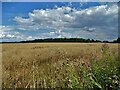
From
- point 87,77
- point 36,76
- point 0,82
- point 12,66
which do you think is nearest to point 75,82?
point 87,77

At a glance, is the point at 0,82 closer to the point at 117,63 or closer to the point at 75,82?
the point at 75,82

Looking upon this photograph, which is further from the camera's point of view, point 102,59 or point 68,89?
point 102,59

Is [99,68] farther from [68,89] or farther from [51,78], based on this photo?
[51,78]

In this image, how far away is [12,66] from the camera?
19.0 ft

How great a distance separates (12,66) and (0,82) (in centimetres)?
100

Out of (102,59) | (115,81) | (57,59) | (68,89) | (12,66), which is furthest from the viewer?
(12,66)

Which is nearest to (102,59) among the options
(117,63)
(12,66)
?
(117,63)

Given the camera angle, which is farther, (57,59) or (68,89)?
(57,59)

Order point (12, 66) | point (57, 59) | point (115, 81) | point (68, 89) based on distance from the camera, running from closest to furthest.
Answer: point (115, 81) → point (68, 89) → point (57, 59) → point (12, 66)

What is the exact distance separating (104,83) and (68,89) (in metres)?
0.51

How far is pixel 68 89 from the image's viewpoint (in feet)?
13.3

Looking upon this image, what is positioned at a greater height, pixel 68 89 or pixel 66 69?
pixel 66 69

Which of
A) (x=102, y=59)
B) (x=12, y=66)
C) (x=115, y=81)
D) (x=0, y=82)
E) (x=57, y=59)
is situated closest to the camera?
(x=115, y=81)

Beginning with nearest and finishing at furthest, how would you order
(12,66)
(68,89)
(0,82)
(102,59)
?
(68,89)
(102,59)
(0,82)
(12,66)
